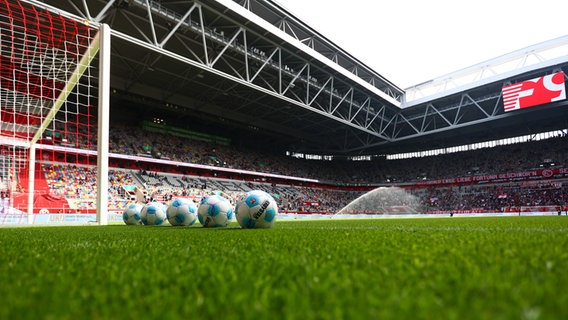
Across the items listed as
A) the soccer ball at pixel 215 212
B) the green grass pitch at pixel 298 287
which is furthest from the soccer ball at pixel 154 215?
the green grass pitch at pixel 298 287

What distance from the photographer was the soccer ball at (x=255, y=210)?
7.80 m

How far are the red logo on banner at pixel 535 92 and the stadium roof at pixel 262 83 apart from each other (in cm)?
99

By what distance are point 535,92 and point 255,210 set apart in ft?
103

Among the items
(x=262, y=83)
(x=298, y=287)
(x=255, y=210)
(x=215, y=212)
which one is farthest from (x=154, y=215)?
(x=262, y=83)

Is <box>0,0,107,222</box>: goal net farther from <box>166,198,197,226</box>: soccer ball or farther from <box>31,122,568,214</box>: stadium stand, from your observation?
<box>31,122,568,214</box>: stadium stand

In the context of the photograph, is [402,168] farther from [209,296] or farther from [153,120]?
[209,296]

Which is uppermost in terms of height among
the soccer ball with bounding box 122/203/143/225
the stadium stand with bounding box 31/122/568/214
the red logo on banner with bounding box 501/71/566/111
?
the red logo on banner with bounding box 501/71/566/111

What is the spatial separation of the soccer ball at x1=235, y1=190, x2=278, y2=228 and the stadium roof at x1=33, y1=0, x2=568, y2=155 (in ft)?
38.1

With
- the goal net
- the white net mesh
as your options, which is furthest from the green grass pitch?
the goal net

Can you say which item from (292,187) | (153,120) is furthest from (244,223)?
(292,187)

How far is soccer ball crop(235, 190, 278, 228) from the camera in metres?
7.80

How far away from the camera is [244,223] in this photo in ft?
26.1

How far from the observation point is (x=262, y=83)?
3127 cm

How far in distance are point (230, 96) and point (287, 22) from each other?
10062mm
